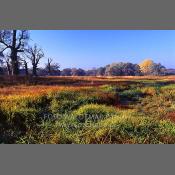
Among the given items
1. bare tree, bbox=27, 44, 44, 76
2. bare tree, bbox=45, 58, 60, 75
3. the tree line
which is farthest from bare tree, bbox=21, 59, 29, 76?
bare tree, bbox=45, 58, 60, 75

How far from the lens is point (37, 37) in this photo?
844cm

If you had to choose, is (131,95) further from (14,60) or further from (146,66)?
(14,60)

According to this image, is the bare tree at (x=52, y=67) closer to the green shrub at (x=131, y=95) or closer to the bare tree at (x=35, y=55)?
the bare tree at (x=35, y=55)

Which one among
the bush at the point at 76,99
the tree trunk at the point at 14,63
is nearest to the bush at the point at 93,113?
the bush at the point at 76,99

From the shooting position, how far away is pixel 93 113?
8398 millimetres

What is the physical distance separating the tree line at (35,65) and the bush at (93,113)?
64 cm

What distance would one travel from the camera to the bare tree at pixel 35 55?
860 cm

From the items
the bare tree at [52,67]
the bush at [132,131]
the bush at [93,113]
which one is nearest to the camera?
the bush at [132,131]

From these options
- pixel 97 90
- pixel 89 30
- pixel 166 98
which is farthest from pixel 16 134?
pixel 166 98

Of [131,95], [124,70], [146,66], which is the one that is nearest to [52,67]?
[124,70]

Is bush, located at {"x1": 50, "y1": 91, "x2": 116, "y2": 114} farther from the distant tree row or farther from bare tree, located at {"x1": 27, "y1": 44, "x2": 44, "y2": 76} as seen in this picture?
bare tree, located at {"x1": 27, "y1": 44, "x2": 44, "y2": 76}

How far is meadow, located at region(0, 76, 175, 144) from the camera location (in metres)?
8.05

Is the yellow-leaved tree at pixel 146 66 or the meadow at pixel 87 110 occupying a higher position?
the yellow-leaved tree at pixel 146 66

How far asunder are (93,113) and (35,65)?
1.43 metres
